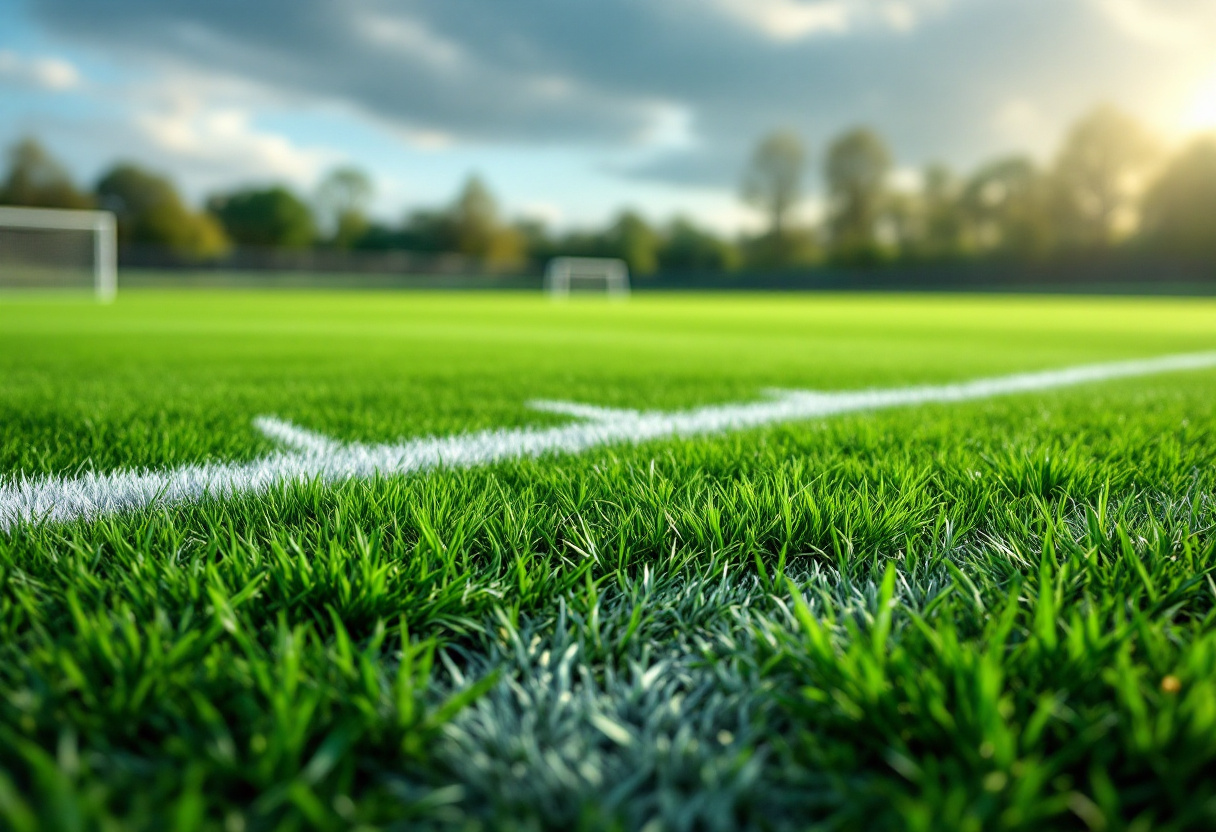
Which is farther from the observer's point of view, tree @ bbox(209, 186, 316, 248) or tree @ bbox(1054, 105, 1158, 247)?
tree @ bbox(209, 186, 316, 248)

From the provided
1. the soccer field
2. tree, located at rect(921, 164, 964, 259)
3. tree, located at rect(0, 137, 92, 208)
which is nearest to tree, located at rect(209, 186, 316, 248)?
tree, located at rect(0, 137, 92, 208)

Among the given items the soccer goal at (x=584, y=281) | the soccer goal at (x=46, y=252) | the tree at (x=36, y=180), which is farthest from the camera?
the tree at (x=36, y=180)

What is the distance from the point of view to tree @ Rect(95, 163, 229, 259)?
5722 centimetres

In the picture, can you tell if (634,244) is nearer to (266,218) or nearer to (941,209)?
(941,209)

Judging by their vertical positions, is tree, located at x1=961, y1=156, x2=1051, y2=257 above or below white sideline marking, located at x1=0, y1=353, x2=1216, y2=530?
above

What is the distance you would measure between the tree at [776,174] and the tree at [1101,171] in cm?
1770

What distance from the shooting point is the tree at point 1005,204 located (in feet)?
156

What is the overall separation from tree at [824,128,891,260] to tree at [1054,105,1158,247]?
42.6ft

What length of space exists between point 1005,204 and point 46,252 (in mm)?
53346

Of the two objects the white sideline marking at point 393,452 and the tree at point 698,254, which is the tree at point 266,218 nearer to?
the tree at point 698,254

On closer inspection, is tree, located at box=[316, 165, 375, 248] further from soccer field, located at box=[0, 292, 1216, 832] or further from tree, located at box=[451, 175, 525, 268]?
soccer field, located at box=[0, 292, 1216, 832]

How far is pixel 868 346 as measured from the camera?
835 cm

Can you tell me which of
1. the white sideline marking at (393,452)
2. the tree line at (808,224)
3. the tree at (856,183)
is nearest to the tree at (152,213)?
the tree line at (808,224)

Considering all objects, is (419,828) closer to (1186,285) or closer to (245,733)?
(245,733)
